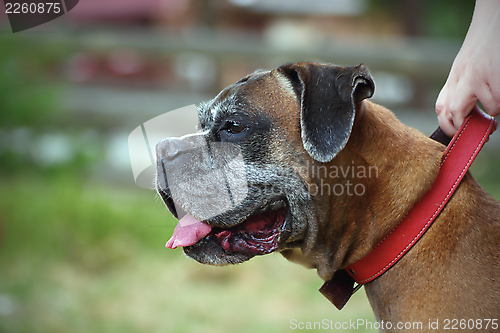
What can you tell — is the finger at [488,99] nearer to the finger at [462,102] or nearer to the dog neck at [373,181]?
the finger at [462,102]

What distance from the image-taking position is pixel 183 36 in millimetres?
6949

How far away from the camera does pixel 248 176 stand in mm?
2002

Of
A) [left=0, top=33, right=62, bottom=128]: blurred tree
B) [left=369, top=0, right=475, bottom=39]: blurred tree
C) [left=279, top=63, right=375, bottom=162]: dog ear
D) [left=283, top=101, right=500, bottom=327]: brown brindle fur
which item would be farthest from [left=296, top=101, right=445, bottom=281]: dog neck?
[left=369, top=0, right=475, bottom=39]: blurred tree

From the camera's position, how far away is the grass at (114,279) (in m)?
3.81

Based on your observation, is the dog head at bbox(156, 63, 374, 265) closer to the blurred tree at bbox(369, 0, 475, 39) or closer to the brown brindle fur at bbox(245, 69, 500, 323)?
the brown brindle fur at bbox(245, 69, 500, 323)

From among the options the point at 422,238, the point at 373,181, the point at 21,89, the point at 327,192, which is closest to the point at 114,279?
the point at 21,89

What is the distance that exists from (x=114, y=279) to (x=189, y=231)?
2.88 meters

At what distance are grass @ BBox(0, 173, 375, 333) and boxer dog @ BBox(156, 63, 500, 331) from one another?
69.9 inches

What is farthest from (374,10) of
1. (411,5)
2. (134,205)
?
(134,205)

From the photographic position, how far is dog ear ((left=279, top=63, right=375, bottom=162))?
5.91 ft

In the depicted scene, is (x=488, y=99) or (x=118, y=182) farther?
(x=118, y=182)

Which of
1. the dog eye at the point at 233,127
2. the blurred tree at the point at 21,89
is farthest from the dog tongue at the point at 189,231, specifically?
the blurred tree at the point at 21,89

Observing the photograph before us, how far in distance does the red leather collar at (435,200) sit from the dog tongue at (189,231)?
734mm

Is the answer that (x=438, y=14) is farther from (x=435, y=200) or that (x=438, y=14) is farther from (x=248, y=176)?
(x=248, y=176)
